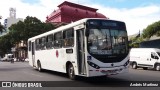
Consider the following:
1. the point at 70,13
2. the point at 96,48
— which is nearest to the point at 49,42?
the point at 96,48

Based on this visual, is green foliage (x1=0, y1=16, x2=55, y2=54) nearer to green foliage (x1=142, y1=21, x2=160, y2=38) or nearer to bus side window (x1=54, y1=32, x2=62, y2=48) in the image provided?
green foliage (x1=142, y1=21, x2=160, y2=38)

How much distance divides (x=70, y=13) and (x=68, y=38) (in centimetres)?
5405

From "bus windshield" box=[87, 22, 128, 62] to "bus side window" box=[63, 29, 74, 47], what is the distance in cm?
196

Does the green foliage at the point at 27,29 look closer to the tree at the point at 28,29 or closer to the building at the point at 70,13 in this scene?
the tree at the point at 28,29

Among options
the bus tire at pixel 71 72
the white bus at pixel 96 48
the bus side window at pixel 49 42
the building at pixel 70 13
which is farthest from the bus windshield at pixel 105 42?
the building at pixel 70 13

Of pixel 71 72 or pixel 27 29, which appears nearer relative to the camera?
pixel 71 72

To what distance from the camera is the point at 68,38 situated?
16844 millimetres

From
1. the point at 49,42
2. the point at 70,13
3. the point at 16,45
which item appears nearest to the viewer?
the point at 49,42

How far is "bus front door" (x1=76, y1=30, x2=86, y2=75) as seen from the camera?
14.9m

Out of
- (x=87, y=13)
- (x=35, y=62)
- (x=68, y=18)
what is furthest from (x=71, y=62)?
(x=87, y=13)

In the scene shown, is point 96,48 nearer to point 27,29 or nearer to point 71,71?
point 71,71

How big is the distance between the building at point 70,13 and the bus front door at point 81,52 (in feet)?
178

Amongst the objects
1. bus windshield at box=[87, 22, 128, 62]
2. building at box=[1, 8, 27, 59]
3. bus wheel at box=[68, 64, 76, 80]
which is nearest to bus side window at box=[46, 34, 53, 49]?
bus wheel at box=[68, 64, 76, 80]

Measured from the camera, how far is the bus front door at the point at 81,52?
1485 centimetres
